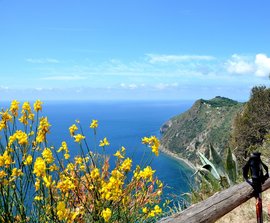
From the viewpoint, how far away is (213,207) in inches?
139

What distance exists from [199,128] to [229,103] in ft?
58.7

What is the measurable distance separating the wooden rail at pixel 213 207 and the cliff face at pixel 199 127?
7380 centimetres

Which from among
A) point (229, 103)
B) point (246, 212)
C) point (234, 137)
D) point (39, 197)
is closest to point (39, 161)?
point (39, 197)

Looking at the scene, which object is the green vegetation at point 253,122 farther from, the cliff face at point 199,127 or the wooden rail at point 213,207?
the cliff face at point 199,127

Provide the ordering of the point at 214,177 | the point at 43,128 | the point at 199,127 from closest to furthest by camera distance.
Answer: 1. the point at 43,128
2. the point at 214,177
3. the point at 199,127

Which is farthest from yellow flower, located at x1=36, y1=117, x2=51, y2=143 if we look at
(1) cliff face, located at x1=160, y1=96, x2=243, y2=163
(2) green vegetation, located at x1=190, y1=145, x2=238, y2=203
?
(1) cliff face, located at x1=160, y1=96, x2=243, y2=163

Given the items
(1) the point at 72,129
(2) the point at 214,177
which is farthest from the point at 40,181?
(2) the point at 214,177

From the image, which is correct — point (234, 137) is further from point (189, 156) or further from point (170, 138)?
point (170, 138)

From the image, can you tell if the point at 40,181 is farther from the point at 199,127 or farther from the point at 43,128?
the point at 199,127

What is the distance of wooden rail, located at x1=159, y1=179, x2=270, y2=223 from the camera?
3096 mm

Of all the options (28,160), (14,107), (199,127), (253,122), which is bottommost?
(199,127)

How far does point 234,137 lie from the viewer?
1118 inches

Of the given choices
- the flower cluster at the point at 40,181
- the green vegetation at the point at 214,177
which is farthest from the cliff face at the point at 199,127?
the flower cluster at the point at 40,181

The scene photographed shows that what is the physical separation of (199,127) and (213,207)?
319ft
